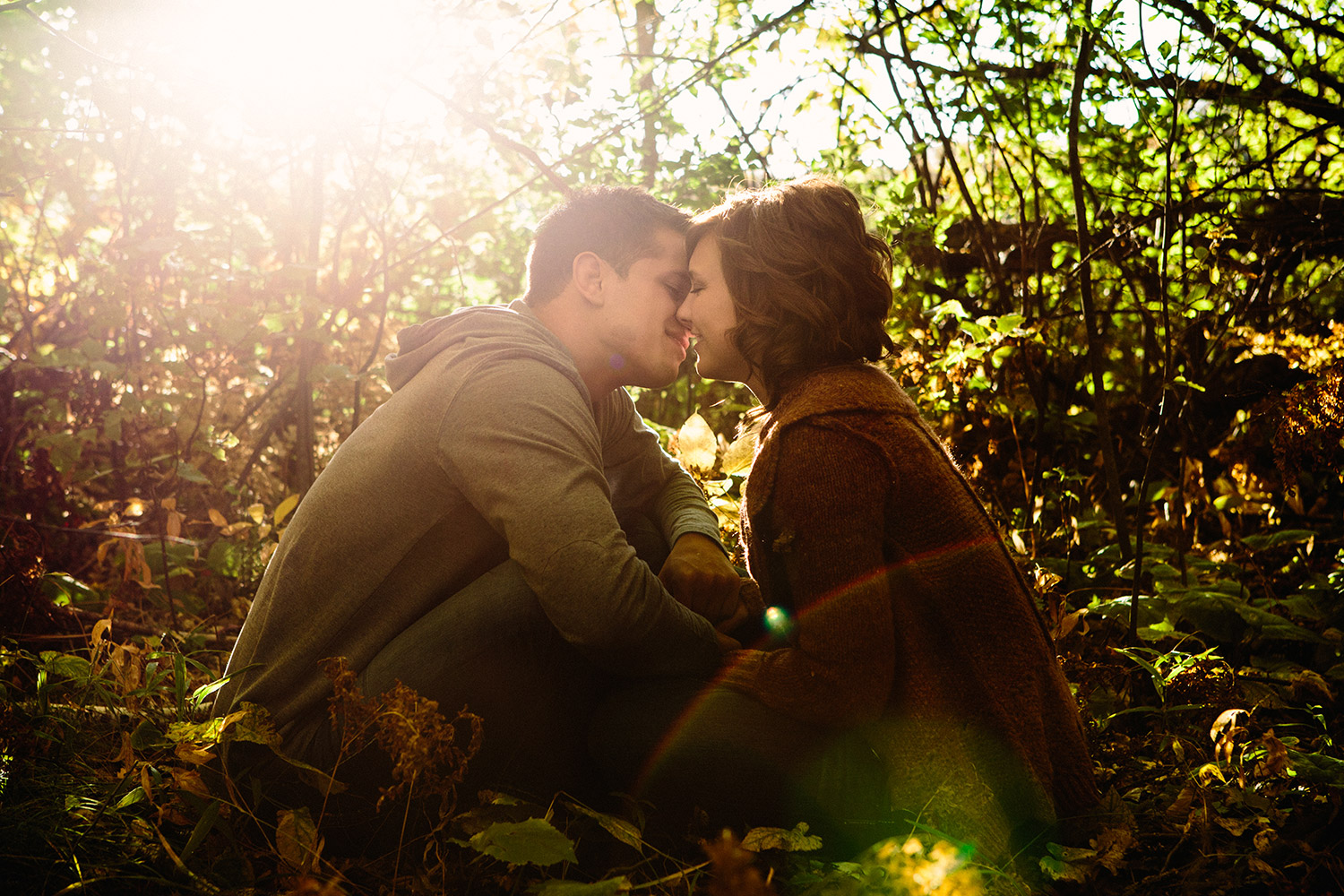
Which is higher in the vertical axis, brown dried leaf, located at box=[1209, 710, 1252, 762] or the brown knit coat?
the brown knit coat

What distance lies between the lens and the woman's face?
A: 6.59 feet

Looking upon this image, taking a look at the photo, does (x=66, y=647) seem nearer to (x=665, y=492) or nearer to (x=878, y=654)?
(x=665, y=492)

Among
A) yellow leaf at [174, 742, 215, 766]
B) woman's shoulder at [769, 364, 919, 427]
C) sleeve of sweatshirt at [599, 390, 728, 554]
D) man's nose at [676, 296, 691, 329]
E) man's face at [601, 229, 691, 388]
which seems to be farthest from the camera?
sleeve of sweatshirt at [599, 390, 728, 554]

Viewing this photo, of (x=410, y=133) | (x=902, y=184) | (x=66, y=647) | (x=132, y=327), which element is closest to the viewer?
(x=66, y=647)

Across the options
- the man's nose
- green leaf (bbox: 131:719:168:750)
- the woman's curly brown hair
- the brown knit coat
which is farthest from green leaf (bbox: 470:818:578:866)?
the man's nose

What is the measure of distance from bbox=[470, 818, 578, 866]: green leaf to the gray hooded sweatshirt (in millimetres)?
335

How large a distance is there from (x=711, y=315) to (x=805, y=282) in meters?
0.25

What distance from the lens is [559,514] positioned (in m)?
1.53

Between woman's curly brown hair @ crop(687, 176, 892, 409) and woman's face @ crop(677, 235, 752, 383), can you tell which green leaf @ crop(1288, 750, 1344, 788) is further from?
woman's face @ crop(677, 235, 752, 383)

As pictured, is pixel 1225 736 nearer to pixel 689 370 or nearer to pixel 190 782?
pixel 190 782

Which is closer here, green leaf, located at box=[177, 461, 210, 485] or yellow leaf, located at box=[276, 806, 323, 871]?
yellow leaf, located at box=[276, 806, 323, 871]

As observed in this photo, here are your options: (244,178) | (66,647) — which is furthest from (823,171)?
(66,647)

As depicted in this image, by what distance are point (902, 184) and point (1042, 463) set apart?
120cm

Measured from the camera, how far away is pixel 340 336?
12.2ft
